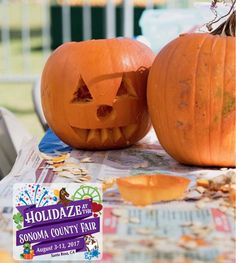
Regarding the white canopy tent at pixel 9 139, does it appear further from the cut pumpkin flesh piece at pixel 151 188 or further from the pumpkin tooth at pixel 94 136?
the cut pumpkin flesh piece at pixel 151 188

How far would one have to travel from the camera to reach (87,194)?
3.11 ft

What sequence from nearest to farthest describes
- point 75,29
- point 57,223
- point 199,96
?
point 57,223
point 199,96
point 75,29

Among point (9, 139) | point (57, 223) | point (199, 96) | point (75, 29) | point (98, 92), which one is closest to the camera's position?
point (57, 223)

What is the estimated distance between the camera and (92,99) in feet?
4.13

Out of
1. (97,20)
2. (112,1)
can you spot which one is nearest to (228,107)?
(112,1)

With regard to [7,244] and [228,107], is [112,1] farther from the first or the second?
[7,244]

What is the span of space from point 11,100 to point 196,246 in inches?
153

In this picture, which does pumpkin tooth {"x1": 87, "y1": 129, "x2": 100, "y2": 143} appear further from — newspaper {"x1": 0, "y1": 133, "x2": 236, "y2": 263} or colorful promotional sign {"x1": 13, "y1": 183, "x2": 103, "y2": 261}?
colorful promotional sign {"x1": 13, "y1": 183, "x2": 103, "y2": 261}

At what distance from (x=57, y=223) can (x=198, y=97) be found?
0.36 m

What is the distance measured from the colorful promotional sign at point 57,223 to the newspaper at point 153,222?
0.02 metres

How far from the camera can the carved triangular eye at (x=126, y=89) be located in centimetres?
128

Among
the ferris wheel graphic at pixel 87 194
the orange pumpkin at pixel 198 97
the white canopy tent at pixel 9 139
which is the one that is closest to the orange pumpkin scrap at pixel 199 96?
the orange pumpkin at pixel 198 97

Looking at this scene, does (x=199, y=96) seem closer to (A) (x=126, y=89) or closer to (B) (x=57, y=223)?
(A) (x=126, y=89)

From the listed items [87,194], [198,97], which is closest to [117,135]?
[198,97]
